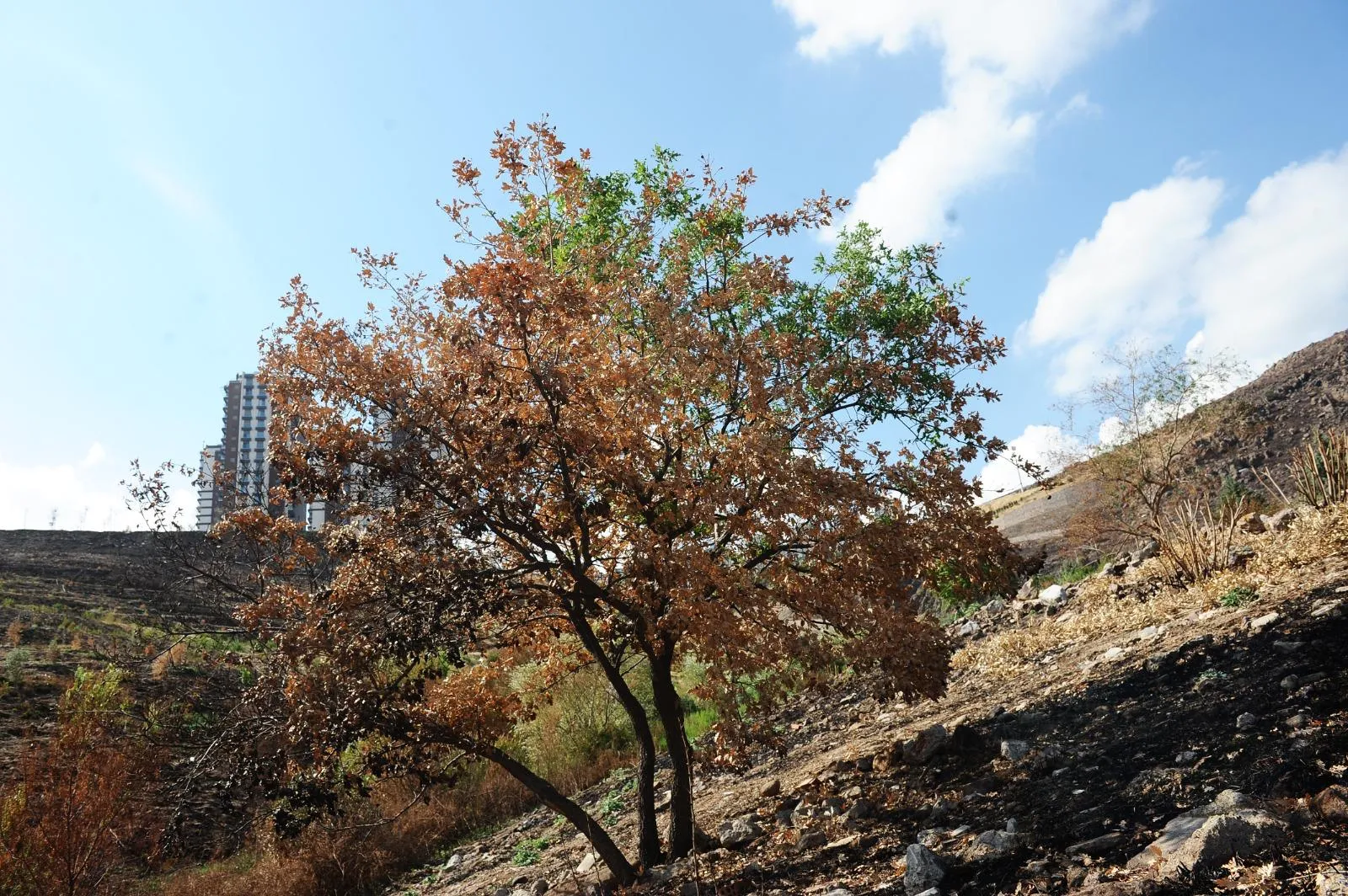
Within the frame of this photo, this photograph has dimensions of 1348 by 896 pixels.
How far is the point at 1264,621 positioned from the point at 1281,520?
16.1 feet

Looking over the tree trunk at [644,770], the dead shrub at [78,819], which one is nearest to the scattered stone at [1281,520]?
the tree trunk at [644,770]

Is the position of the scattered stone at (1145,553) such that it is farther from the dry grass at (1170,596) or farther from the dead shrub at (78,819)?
the dead shrub at (78,819)

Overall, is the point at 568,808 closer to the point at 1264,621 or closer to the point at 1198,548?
the point at 1264,621

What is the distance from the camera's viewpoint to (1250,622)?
750cm

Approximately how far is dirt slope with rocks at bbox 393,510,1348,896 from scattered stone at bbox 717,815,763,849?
2 cm

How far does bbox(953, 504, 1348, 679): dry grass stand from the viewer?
8992 millimetres

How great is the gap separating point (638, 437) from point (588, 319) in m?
0.85

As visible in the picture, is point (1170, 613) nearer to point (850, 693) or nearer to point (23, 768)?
point (850, 693)

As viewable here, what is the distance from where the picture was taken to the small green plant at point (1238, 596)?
8.57 meters

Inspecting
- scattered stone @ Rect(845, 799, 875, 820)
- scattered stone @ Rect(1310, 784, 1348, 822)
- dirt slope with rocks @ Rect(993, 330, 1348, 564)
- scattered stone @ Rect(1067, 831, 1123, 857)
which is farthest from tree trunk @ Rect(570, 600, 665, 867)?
dirt slope with rocks @ Rect(993, 330, 1348, 564)

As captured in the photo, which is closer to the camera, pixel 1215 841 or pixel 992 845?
pixel 1215 841

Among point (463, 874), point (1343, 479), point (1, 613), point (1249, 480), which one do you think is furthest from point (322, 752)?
point (1, 613)

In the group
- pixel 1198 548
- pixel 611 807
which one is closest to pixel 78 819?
pixel 611 807

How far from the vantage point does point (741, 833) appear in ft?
21.9
